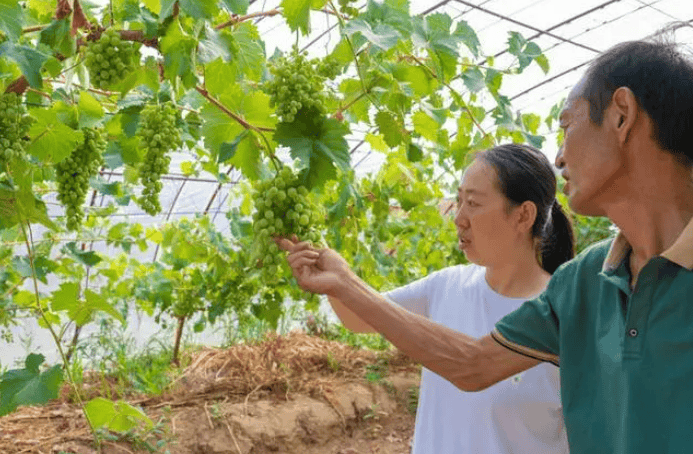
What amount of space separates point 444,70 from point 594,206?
3.39 feet

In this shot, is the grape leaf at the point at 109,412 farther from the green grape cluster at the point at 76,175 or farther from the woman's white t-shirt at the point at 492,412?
the woman's white t-shirt at the point at 492,412

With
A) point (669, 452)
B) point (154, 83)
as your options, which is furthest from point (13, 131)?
point (669, 452)

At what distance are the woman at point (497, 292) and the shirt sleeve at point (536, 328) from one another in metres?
0.37

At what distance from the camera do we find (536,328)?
168cm

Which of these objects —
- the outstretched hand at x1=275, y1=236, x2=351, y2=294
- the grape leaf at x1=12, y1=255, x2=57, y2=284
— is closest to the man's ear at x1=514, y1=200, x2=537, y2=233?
the outstretched hand at x1=275, y1=236, x2=351, y2=294

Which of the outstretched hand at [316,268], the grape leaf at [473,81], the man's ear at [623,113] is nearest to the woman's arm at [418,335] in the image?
the outstretched hand at [316,268]

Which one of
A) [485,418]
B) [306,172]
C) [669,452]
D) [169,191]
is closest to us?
[669,452]

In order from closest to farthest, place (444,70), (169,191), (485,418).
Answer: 1. (485,418)
2. (444,70)
3. (169,191)

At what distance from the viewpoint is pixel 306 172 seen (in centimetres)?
164

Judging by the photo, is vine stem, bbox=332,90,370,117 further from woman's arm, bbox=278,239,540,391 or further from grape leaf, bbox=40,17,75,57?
grape leaf, bbox=40,17,75,57

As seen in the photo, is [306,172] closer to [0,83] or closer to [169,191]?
[0,83]

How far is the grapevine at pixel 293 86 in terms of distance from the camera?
5.01 feet

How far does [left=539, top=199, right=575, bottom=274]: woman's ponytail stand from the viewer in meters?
2.46

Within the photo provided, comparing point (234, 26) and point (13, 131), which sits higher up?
point (234, 26)
